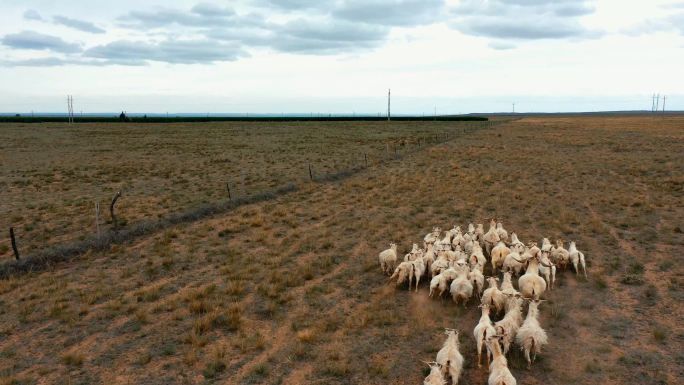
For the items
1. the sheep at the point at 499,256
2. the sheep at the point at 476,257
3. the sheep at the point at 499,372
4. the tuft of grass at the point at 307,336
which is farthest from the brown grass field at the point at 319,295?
the sheep at the point at 499,256

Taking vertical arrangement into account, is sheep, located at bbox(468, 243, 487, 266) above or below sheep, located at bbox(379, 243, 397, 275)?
above

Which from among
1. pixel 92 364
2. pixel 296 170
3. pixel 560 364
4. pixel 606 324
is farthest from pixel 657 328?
pixel 296 170

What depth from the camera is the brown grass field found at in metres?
7.75

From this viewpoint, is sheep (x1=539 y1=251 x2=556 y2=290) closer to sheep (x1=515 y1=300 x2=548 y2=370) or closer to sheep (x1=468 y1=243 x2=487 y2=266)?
sheep (x1=468 y1=243 x2=487 y2=266)

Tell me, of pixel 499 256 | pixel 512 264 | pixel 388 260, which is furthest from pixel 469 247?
pixel 388 260

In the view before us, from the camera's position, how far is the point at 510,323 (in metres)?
7.90

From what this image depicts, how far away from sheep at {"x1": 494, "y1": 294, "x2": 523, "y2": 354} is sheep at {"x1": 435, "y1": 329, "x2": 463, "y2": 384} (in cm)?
89

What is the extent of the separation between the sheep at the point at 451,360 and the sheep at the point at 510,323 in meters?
0.89

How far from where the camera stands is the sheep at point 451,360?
22.5 ft

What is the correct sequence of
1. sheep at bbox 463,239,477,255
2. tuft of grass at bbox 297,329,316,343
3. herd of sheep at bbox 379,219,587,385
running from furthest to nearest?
sheep at bbox 463,239,477,255
tuft of grass at bbox 297,329,316,343
herd of sheep at bbox 379,219,587,385

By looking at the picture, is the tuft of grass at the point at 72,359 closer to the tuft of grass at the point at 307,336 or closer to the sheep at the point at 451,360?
the tuft of grass at the point at 307,336

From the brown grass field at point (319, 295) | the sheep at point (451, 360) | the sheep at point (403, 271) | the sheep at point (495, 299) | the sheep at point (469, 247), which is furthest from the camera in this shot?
the sheep at point (469, 247)

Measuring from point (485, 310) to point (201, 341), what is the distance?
5.20m

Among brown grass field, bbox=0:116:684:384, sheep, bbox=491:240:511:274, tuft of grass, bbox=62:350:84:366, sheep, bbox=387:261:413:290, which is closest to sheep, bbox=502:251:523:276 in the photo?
sheep, bbox=491:240:511:274
